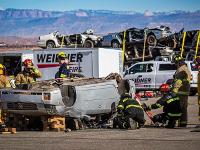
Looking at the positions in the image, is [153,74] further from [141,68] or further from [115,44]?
[115,44]

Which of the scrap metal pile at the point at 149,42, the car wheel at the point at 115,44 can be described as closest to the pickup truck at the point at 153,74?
the scrap metal pile at the point at 149,42

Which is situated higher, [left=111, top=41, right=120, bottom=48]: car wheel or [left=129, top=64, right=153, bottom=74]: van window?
[left=111, top=41, right=120, bottom=48]: car wheel

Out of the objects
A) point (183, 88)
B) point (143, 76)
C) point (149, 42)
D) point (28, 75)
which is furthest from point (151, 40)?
point (183, 88)

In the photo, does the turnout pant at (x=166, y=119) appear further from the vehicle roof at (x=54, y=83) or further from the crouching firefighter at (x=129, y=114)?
the vehicle roof at (x=54, y=83)

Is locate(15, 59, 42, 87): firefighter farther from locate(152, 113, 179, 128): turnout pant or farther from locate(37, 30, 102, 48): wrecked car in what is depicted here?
locate(37, 30, 102, 48): wrecked car

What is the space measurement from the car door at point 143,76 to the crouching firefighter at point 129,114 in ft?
51.0

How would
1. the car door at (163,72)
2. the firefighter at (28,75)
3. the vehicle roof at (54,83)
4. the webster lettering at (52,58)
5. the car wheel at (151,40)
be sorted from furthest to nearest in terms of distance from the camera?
the car wheel at (151,40) < the car door at (163,72) < the webster lettering at (52,58) < the firefighter at (28,75) < the vehicle roof at (54,83)

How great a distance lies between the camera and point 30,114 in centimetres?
1449

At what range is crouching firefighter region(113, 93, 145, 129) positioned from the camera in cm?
1444

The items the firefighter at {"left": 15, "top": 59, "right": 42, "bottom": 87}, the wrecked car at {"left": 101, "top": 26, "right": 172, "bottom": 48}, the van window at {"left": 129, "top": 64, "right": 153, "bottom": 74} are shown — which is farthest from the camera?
the wrecked car at {"left": 101, "top": 26, "right": 172, "bottom": 48}

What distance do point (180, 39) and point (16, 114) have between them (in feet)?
92.7

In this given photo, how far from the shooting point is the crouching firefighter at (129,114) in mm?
14438

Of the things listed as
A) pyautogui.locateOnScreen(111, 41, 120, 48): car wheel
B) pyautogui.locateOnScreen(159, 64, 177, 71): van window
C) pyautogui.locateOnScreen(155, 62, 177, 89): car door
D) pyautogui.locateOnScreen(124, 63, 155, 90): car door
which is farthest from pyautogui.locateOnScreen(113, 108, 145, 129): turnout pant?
pyautogui.locateOnScreen(111, 41, 120, 48): car wheel

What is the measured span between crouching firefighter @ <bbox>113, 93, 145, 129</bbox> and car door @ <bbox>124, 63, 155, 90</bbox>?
15557mm
